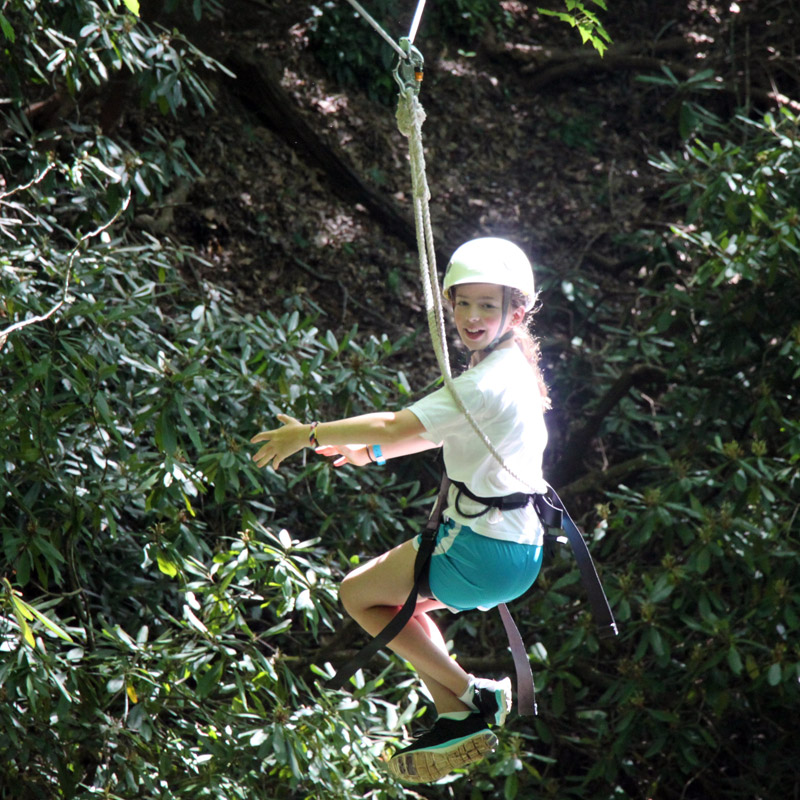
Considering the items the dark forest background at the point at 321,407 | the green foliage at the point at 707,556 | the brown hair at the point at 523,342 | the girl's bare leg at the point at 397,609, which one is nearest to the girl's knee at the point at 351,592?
the girl's bare leg at the point at 397,609

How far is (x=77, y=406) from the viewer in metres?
3.15

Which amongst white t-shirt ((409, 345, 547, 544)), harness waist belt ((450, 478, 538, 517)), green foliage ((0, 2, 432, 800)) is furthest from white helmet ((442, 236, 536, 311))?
green foliage ((0, 2, 432, 800))

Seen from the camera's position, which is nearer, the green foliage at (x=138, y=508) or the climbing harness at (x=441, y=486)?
the climbing harness at (x=441, y=486)

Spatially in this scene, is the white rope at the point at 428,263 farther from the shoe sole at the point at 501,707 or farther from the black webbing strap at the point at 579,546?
the shoe sole at the point at 501,707

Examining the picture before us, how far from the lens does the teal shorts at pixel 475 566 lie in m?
2.07

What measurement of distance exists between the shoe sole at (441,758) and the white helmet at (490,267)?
35.3 inches

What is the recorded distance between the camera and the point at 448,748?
2168 mm

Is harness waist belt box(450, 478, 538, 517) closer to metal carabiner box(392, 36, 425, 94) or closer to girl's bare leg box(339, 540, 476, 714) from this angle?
girl's bare leg box(339, 540, 476, 714)

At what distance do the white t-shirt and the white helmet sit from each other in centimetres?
14

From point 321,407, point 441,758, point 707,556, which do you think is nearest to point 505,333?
point 441,758

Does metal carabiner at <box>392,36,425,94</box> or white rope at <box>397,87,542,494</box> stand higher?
metal carabiner at <box>392,36,425,94</box>

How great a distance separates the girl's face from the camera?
6.64ft

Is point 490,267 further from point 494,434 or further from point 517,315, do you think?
point 494,434

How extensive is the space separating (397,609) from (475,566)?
22cm
